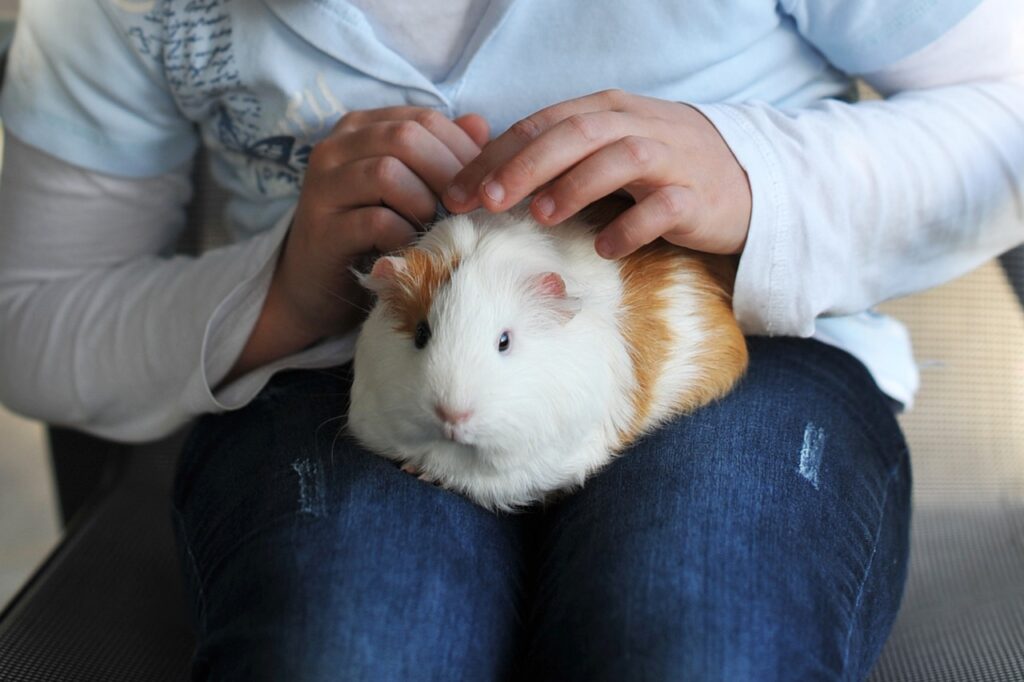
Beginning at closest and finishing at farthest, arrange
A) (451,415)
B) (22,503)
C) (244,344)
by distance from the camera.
→ (451,415)
(244,344)
(22,503)

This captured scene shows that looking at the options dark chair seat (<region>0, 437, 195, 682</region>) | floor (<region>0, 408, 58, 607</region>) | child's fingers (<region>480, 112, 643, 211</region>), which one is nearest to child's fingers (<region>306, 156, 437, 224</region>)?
child's fingers (<region>480, 112, 643, 211</region>)

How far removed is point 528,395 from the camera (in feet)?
2.20

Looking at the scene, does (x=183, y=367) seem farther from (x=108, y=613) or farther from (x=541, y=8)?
(x=541, y=8)

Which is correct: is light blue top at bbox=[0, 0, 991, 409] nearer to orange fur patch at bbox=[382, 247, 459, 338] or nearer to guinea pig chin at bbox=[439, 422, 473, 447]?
orange fur patch at bbox=[382, 247, 459, 338]

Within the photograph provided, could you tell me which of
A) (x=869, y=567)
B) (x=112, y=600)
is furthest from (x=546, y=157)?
(x=112, y=600)

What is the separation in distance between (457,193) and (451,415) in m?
0.16

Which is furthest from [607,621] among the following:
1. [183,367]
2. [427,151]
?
[183,367]

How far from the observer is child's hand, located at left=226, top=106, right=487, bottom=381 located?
2.45ft

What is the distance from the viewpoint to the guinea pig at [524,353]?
67 cm

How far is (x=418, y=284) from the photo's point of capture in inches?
27.6

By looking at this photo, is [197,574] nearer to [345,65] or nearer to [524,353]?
[524,353]

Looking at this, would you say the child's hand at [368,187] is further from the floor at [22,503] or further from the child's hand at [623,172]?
the floor at [22,503]

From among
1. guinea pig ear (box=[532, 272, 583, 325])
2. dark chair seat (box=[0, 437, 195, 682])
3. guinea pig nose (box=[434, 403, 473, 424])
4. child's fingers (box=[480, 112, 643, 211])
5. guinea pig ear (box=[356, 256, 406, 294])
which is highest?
child's fingers (box=[480, 112, 643, 211])

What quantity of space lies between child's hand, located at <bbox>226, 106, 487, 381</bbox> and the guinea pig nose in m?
0.18
